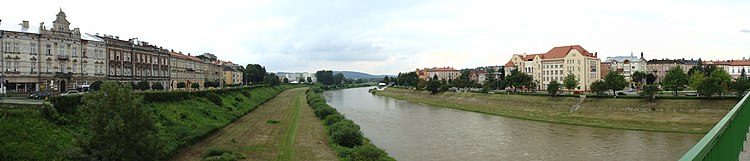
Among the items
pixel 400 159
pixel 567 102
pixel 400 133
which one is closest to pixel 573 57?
pixel 567 102

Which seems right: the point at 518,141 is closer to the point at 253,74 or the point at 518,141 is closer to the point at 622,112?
the point at 622,112

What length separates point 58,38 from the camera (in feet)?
132

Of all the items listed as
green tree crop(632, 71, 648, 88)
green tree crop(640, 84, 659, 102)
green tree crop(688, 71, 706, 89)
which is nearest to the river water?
green tree crop(640, 84, 659, 102)

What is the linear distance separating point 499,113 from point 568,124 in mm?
11578

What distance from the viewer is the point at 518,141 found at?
31.8m

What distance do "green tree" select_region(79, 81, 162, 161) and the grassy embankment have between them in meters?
1.10

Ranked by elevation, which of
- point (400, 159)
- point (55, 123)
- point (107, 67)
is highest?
point (107, 67)

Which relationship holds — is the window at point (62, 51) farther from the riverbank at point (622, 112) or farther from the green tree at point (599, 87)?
the green tree at point (599, 87)

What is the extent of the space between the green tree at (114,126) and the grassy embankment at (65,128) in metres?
1.10

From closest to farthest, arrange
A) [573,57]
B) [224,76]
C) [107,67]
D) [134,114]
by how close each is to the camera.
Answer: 1. [134,114]
2. [107,67]
3. [573,57]
4. [224,76]

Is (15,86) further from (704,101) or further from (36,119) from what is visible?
(704,101)

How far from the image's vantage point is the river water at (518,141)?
2602 cm

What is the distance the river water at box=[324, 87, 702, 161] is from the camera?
1024 inches

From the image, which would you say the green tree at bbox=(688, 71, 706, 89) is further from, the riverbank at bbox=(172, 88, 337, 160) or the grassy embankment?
the grassy embankment
